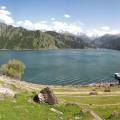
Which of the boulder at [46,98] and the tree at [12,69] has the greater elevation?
the boulder at [46,98]

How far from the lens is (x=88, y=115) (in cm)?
3706

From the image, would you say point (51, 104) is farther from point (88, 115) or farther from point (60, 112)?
point (88, 115)

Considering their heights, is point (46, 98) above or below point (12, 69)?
above

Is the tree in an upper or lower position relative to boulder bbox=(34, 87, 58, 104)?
lower

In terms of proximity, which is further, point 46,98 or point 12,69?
point 12,69

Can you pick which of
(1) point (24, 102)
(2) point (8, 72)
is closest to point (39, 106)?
(1) point (24, 102)

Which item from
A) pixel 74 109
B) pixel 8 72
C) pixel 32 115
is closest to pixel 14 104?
pixel 32 115

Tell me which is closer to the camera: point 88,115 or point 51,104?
point 88,115

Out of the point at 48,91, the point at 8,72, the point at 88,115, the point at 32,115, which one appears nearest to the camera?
the point at 32,115

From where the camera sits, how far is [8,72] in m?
158

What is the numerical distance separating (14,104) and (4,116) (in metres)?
7.02

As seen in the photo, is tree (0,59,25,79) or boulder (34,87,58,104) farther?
tree (0,59,25,79)

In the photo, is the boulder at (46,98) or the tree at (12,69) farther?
the tree at (12,69)

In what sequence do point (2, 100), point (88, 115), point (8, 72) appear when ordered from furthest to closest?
point (8, 72) → point (2, 100) → point (88, 115)
